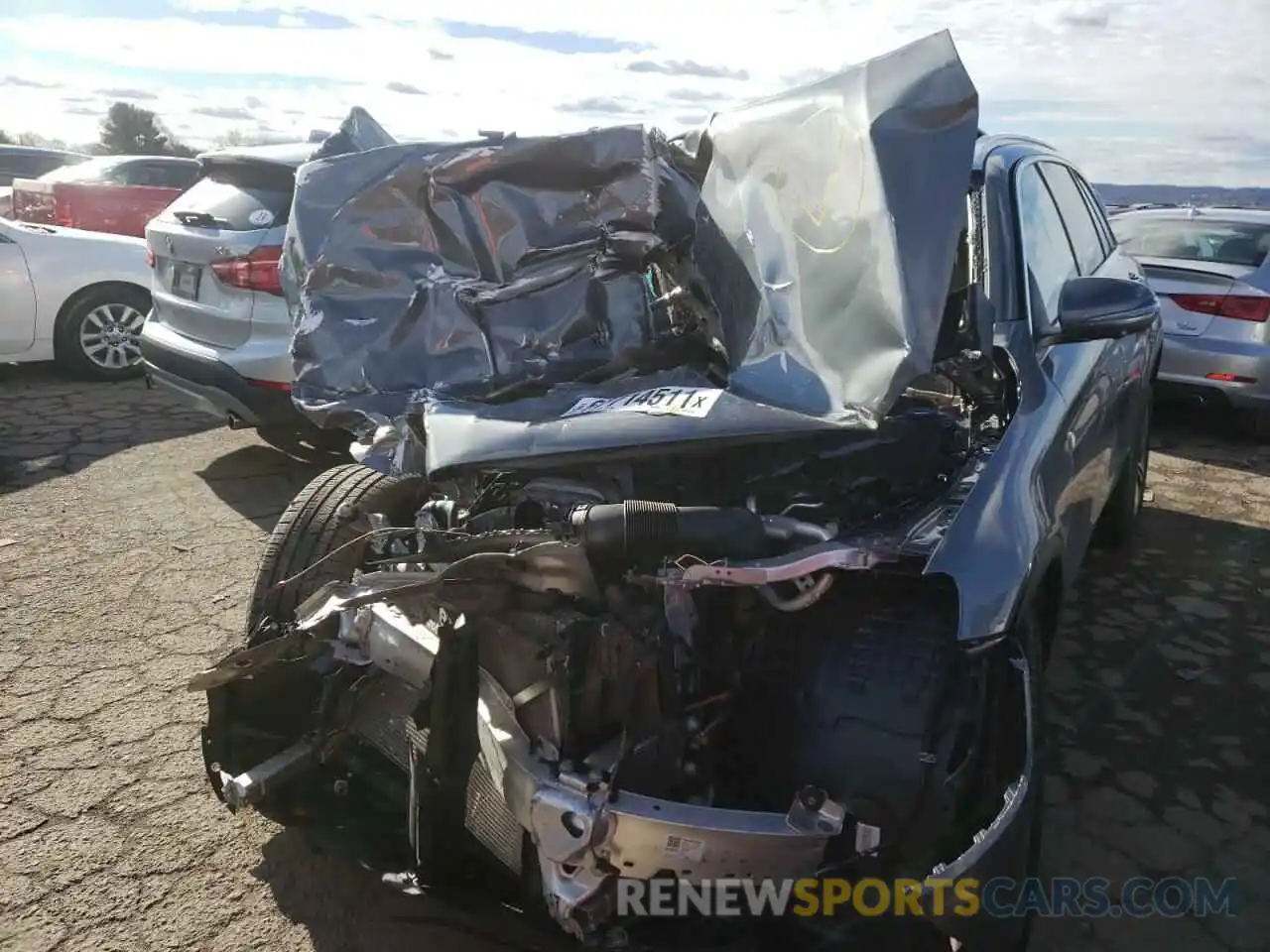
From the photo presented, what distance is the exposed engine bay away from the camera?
182 centimetres

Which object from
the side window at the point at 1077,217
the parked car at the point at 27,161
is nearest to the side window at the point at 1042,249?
the side window at the point at 1077,217

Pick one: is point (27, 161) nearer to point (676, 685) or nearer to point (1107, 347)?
point (1107, 347)

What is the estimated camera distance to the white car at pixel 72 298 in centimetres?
732

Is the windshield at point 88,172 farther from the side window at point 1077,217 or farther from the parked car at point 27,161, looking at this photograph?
the side window at point 1077,217

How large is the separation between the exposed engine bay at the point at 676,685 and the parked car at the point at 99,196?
9719mm

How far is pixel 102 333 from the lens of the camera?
7.67 metres

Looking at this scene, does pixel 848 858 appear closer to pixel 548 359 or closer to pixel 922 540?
pixel 922 540

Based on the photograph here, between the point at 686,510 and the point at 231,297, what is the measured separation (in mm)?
3770

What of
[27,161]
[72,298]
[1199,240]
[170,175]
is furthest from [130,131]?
[1199,240]

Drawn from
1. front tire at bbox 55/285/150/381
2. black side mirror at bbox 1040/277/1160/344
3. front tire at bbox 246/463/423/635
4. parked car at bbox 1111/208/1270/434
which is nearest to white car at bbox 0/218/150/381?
front tire at bbox 55/285/150/381

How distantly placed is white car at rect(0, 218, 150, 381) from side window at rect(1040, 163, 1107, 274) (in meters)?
6.20

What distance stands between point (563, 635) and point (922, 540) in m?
0.72

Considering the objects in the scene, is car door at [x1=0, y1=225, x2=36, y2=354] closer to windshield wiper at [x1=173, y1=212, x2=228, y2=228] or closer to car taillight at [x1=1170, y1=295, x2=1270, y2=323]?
windshield wiper at [x1=173, y1=212, x2=228, y2=228]

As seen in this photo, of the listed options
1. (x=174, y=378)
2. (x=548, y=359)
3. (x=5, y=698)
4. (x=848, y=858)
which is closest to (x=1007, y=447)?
(x=848, y=858)
